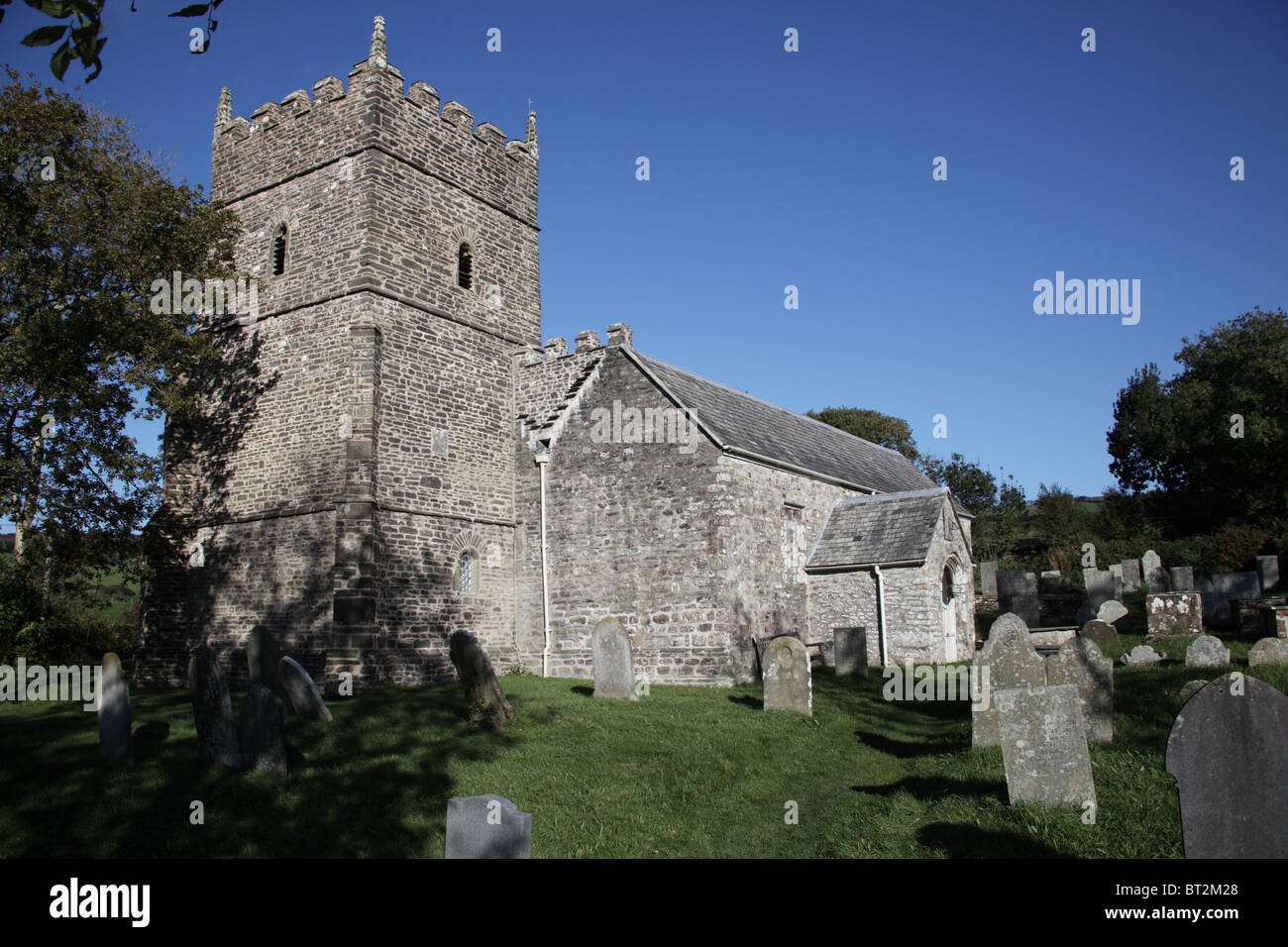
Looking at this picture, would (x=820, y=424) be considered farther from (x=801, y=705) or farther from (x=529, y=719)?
(x=529, y=719)

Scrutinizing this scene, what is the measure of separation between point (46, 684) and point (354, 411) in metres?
7.66

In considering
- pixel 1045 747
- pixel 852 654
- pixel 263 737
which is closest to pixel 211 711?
pixel 263 737

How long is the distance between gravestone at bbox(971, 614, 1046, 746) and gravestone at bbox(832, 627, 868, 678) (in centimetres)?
785

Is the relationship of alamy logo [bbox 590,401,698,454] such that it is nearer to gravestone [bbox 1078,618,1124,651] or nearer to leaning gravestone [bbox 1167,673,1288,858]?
gravestone [bbox 1078,618,1124,651]

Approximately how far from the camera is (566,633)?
65.4ft

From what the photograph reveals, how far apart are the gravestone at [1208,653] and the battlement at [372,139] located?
18653 mm

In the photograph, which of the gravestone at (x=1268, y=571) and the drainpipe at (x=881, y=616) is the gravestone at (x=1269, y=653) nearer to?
the drainpipe at (x=881, y=616)

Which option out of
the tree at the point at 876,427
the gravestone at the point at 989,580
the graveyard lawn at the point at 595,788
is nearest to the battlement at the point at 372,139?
the graveyard lawn at the point at 595,788

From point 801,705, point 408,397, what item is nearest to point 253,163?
point 408,397

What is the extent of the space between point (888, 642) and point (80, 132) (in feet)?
71.5

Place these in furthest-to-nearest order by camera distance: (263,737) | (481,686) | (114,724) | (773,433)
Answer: (773,433) → (481,686) → (114,724) → (263,737)

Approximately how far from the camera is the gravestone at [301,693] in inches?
449

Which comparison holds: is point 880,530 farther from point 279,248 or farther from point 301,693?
point 279,248

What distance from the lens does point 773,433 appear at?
23.5 m
